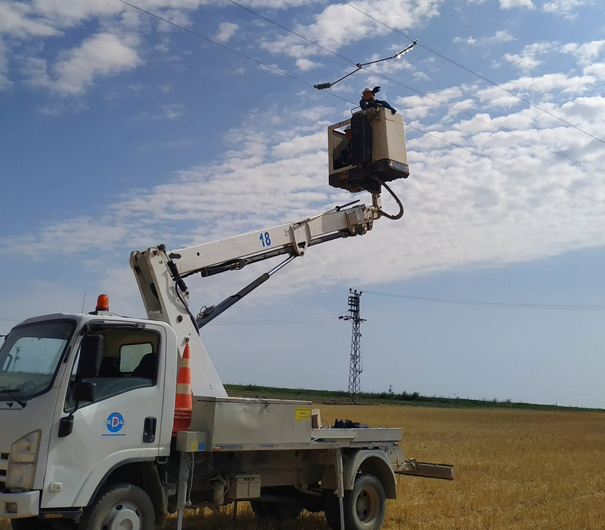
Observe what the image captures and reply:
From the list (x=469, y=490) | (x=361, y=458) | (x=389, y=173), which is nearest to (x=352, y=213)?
(x=389, y=173)

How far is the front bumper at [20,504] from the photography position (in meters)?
6.03

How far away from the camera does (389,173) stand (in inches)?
445

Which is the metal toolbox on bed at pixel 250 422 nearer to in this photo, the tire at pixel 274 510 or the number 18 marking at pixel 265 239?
the tire at pixel 274 510

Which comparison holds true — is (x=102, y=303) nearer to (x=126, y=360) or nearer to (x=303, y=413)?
(x=126, y=360)

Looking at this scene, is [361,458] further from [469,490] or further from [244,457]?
[469,490]

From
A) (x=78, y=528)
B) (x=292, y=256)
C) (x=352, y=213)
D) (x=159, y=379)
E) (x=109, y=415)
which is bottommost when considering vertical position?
(x=78, y=528)

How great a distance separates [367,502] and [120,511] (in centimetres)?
440

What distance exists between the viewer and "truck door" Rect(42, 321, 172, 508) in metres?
6.36

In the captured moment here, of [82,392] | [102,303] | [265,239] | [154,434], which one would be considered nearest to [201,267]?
[265,239]

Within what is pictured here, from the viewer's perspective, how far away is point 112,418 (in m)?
6.83

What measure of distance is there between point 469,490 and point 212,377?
22.6 ft

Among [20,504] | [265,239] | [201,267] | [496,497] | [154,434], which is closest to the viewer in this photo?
[20,504]

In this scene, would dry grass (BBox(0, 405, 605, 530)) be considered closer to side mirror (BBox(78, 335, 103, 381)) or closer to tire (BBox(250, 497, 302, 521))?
tire (BBox(250, 497, 302, 521))

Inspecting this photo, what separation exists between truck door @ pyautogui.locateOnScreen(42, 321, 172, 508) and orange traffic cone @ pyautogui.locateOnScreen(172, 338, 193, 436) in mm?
318
